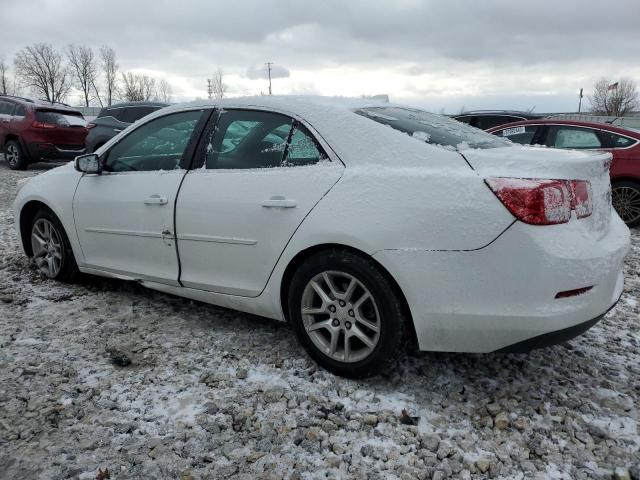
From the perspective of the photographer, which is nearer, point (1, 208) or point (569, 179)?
point (569, 179)

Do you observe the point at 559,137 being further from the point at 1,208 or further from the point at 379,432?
the point at 1,208

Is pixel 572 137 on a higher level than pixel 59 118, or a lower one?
lower

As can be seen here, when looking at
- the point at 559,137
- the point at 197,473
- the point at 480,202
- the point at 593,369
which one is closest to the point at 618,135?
the point at 559,137

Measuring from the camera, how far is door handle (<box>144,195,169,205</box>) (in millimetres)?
3268

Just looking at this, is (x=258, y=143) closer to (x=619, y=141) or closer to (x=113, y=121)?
(x=619, y=141)

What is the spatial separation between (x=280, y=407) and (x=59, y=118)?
11527 millimetres

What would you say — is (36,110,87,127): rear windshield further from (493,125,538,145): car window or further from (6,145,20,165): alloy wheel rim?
(493,125,538,145): car window

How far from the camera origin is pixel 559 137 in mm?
6859

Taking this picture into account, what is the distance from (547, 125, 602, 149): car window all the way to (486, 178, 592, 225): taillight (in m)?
5.03

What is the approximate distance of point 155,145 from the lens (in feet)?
11.8

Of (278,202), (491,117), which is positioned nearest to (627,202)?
(491,117)

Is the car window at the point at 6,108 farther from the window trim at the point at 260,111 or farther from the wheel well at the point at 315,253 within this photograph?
the wheel well at the point at 315,253

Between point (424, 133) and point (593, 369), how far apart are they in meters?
1.66

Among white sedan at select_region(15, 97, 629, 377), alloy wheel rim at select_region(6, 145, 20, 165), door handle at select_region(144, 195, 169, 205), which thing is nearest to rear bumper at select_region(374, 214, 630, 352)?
white sedan at select_region(15, 97, 629, 377)
